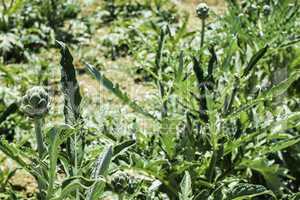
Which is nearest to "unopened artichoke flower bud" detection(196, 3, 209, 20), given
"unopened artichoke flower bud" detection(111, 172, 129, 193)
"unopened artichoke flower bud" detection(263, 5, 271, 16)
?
"unopened artichoke flower bud" detection(263, 5, 271, 16)

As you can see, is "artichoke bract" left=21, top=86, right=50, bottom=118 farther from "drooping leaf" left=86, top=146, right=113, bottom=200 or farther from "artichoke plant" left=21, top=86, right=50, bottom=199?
"drooping leaf" left=86, top=146, right=113, bottom=200

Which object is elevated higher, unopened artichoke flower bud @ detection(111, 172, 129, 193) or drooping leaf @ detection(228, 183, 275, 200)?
unopened artichoke flower bud @ detection(111, 172, 129, 193)

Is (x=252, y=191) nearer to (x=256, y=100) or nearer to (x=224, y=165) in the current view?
(x=256, y=100)

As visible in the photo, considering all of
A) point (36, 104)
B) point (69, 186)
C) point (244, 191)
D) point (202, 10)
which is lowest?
point (244, 191)

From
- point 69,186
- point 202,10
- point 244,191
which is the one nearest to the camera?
point 69,186

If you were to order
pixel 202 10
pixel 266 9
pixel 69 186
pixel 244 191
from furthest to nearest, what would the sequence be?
1. pixel 266 9
2. pixel 202 10
3. pixel 244 191
4. pixel 69 186

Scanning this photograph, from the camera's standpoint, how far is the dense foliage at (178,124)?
1.58 metres

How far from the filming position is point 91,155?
1.79 meters

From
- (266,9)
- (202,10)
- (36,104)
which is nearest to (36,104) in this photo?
(36,104)

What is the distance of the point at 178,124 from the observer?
256 cm

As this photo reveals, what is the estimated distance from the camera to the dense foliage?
62.3 inches

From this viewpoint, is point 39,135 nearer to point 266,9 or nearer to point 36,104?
point 36,104

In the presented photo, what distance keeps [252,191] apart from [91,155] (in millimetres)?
492

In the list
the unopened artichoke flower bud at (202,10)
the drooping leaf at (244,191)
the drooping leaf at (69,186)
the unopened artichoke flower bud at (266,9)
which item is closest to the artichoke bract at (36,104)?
the drooping leaf at (69,186)
